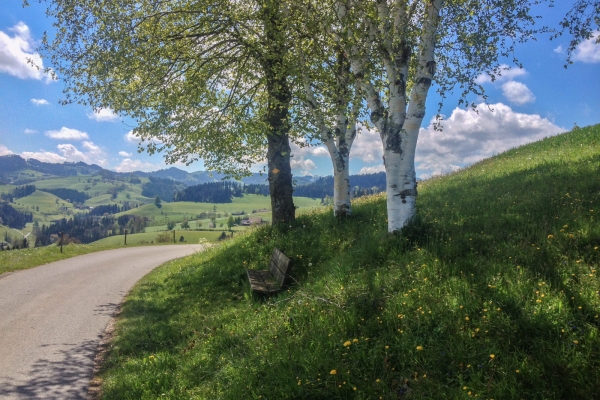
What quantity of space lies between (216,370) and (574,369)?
16.3ft

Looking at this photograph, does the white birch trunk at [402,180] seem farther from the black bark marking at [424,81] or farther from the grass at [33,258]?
the grass at [33,258]

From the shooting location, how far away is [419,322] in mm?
5047

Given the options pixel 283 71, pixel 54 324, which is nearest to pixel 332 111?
pixel 283 71

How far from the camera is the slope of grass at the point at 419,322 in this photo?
163 inches

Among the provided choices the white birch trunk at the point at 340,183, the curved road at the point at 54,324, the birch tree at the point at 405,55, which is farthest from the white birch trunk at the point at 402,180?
the curved road at the point at 54,324

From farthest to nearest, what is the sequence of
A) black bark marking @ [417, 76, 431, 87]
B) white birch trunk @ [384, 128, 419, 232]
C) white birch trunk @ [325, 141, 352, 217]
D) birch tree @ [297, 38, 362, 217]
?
1. white birch trunk @ [325, 141, 352, 217]
2. birch tree @ [297, 38, 362, 217]
3. white birch trunk @ [384, 128, 419, 232]
4. black bark marking @ [417, 76, 431, 87]

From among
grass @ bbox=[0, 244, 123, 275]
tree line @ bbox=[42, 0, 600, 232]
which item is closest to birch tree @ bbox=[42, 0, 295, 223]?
tree line @ bbox=[42, 0, 600, 232]

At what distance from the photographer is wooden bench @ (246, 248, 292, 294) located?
921cm

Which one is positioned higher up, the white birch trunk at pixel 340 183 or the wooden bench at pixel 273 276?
the white birch trunk at pixel 340 183

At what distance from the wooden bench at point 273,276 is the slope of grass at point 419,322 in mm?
367

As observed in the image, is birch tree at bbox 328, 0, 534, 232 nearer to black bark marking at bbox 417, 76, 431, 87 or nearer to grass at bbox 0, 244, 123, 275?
black bark marking at bbox 417, 76, 431, 87

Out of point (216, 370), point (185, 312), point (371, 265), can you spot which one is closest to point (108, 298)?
point (185, 312)

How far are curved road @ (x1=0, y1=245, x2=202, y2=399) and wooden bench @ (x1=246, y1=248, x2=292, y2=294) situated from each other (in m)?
3.93

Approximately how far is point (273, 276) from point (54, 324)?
5945mm
